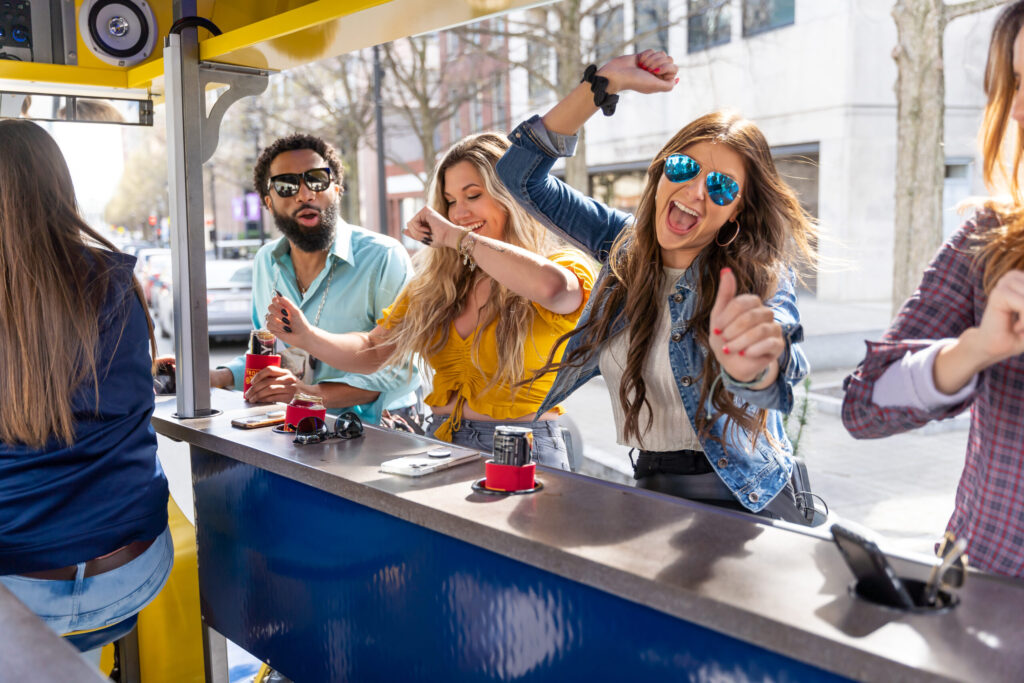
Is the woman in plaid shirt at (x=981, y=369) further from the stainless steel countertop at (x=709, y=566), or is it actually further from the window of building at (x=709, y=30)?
the window of building at (x=709, y=30)

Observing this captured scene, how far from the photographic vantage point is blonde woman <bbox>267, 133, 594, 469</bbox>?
2828mm

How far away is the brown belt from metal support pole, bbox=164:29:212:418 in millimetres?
620

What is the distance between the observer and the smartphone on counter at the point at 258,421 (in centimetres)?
275

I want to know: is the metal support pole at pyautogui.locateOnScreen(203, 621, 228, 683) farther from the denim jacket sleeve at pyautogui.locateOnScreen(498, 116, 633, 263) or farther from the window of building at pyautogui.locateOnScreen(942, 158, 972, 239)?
the window of building at pyautogui.locateOnScreen(942, 158, 972, 239)

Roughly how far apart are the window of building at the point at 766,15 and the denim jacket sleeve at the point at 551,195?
→ 16012mm

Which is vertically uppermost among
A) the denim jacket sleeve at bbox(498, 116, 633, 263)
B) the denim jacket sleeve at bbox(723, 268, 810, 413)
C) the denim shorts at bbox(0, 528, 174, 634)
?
the denim jacket sleeve at bbox(498, 116, 633, 263)

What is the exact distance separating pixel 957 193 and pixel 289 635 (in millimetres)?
17937

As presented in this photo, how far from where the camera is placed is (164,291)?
51.4 ft

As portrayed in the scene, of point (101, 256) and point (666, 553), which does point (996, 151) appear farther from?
point (101, 256)

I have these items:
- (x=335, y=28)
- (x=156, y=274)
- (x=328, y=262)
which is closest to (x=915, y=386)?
(x=335, y=28)

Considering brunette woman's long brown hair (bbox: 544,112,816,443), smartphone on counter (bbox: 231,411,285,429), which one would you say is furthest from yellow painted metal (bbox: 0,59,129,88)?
brunette woman's long brown hair (bbox: 544,112,816,443)

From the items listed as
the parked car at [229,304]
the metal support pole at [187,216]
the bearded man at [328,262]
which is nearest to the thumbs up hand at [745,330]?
the metal support pole at [187,216]

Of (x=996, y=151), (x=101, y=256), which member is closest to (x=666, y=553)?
(x=996, y=151)

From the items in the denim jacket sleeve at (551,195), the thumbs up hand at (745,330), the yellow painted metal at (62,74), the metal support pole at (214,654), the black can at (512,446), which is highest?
the yellow painted metal at (62,74)
